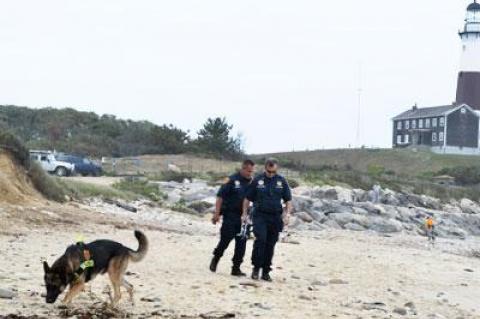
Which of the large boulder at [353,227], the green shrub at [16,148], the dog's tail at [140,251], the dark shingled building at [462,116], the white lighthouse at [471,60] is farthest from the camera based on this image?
the dark shingled building at [462,116]

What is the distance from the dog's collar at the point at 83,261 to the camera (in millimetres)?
9031

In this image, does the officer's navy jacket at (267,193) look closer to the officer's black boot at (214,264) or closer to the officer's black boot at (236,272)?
the officer's black boot at (236,272)

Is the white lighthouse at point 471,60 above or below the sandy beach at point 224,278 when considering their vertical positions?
above

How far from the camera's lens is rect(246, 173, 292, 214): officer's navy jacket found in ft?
39.5

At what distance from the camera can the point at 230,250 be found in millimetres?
16219

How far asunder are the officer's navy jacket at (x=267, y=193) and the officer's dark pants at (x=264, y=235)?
9cm

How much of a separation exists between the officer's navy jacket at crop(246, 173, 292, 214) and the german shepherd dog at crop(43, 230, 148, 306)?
9.24 ft

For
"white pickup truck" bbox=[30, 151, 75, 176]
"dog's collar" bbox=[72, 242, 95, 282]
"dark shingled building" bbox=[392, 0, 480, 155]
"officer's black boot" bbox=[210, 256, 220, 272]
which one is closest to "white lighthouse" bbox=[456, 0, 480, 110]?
"dark shingled building" bbox=[392, 0, 480, 155]

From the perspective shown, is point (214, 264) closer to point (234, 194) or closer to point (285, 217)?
point (234, 194)

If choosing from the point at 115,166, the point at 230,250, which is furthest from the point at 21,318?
the point at 115,166

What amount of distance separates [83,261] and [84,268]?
0.24 ft

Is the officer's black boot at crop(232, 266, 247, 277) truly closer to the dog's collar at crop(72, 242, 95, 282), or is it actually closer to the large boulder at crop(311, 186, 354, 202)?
the dog's collar at crop(72, 242, 95, 282)

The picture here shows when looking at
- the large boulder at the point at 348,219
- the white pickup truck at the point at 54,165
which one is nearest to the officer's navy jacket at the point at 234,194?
the large boulder at the point at 348,219

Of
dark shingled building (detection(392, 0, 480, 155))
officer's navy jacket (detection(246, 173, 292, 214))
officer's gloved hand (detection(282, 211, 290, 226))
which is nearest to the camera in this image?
officer's navy jacket (detection(246, 173, 292, 214))
